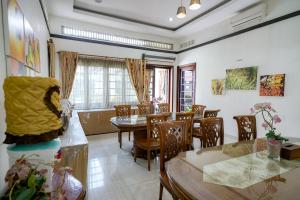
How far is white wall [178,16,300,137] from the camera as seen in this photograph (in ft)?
10.2

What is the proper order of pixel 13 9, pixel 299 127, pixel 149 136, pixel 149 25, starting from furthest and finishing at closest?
1. pixel 149 25
2. pixel 299 127
3. pixel 149 136
4. pixel 13 9

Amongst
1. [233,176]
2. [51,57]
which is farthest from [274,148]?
[51,57]

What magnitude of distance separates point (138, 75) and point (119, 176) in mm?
3542

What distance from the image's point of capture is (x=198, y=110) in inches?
161

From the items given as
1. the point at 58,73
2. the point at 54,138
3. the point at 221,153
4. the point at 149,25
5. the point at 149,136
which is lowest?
the point at 149,136

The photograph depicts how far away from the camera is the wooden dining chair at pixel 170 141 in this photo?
1.71 m

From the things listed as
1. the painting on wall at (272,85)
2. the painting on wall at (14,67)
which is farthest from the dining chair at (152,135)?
the painting on wall at (272,85)

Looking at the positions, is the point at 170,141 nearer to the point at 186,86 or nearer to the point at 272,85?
the point at 272,85

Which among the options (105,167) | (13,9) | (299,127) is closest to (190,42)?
(299,127)

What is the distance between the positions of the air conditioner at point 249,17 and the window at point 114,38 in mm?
2453

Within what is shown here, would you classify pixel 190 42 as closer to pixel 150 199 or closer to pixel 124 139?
pixel 124 139

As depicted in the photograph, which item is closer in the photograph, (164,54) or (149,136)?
(149,136)

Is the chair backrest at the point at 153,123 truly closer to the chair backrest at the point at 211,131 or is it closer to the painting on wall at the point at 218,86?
the chair backrest at the point at 211,131

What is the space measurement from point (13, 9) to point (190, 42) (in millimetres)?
5214
